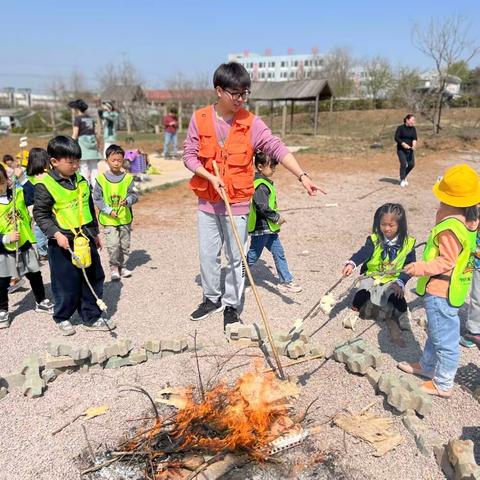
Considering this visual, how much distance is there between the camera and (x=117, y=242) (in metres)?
5.45

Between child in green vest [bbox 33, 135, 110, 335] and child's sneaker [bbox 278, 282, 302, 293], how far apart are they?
6.34ft

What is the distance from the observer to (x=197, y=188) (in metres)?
4.01

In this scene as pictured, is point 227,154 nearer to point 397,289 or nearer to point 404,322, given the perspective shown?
point 397,289

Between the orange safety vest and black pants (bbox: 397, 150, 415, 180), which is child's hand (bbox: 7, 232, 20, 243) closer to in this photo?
the orange safety vest

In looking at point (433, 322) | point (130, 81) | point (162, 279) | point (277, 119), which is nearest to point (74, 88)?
point (130, 81)

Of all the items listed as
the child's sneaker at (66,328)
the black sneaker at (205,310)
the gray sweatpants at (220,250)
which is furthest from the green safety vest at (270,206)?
the child's sneaker at (66,328)

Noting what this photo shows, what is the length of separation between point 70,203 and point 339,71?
4913 cm

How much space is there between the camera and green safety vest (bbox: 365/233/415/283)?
4113mm

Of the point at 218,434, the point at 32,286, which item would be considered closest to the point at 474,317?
the point at 218,434

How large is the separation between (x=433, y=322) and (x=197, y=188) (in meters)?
2.17

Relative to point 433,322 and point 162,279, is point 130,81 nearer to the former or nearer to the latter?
point 162,279

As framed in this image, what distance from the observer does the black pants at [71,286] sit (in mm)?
4055

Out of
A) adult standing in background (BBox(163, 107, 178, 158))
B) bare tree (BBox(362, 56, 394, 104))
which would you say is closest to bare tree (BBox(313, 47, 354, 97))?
bare tree (BBox(362, 56, 394, 104))

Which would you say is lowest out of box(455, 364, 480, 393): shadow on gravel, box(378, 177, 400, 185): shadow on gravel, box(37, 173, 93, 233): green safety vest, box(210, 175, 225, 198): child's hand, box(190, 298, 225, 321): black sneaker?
box(455, 364, 480, 393): shadow on gravel
